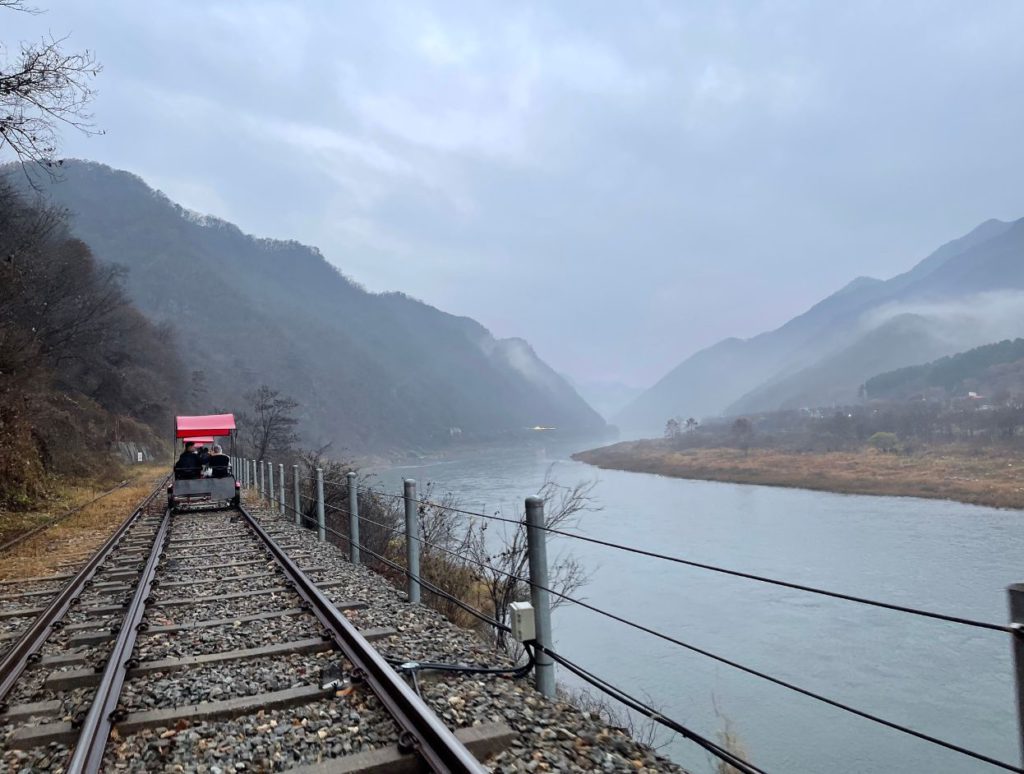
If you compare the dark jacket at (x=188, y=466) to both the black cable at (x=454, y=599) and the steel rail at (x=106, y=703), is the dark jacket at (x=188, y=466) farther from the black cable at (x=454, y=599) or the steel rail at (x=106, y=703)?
the steel rail at (x=106, y=703)

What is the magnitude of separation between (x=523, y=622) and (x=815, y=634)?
17866mm

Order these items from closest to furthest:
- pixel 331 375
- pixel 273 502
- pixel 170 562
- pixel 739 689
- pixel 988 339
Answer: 1. pixel 170 562
2. pixel 739 689
3. pixel 273 502
4. pixel 331 375
5. pixel 988 339

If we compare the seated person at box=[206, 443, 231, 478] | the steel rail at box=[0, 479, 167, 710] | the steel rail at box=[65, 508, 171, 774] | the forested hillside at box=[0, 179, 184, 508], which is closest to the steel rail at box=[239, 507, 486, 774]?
the steel rail at box=[65, 508, 171, 774]

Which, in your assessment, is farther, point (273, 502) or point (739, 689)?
point (273, 502)

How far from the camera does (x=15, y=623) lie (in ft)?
21.0

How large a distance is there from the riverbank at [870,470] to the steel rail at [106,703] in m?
43.9

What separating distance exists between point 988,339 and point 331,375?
174073 mm

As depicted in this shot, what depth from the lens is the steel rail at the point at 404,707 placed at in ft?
9.55

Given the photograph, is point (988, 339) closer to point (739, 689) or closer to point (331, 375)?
point (331, 375)

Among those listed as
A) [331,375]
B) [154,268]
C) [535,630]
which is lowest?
[535,630]

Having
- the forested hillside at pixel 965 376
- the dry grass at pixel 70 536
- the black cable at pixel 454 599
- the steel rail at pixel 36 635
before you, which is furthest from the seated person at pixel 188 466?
the forested hillside at pixel 965 376

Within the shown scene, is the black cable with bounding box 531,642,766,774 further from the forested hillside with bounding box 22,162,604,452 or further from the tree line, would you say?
the forested hillside with bounding box 22,162,604,452

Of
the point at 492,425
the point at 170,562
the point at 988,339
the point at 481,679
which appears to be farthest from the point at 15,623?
the point at 988,339

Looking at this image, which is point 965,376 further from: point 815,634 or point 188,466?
point 188,466
